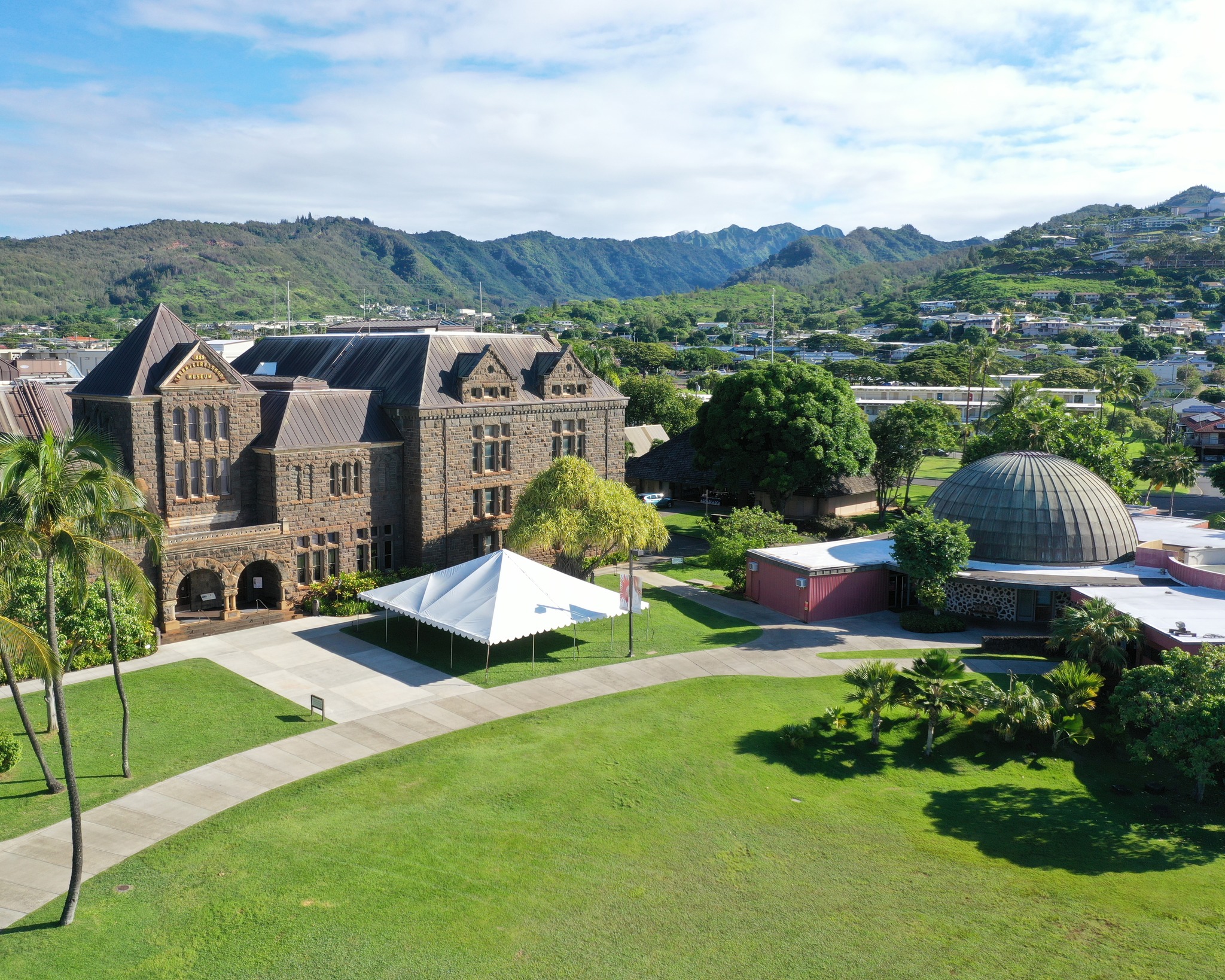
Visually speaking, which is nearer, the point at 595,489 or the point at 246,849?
the point at 246,849

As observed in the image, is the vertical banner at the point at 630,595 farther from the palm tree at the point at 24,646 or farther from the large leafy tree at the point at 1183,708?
the palm tree at the point at 24,646

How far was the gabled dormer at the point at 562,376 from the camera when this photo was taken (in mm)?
57969

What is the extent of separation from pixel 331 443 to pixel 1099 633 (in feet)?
120

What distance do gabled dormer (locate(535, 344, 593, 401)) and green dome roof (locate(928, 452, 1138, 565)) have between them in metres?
23.5

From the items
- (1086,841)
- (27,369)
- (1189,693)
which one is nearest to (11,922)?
(1086,841)

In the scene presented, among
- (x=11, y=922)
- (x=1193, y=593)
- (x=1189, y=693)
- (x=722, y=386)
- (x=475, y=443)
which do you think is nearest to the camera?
(x=11, y=922)

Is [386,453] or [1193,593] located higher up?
[386,453]

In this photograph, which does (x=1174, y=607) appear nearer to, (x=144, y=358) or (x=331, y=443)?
(x=331, y=443)

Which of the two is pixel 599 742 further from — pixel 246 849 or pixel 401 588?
pixel 401 588

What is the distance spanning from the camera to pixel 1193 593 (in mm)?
42938

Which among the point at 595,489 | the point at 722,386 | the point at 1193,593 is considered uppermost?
the point at 722,386

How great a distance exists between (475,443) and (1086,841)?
37.2 m

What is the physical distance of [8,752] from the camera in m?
28.0

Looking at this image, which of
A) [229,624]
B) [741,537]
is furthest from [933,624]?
[229,624]
